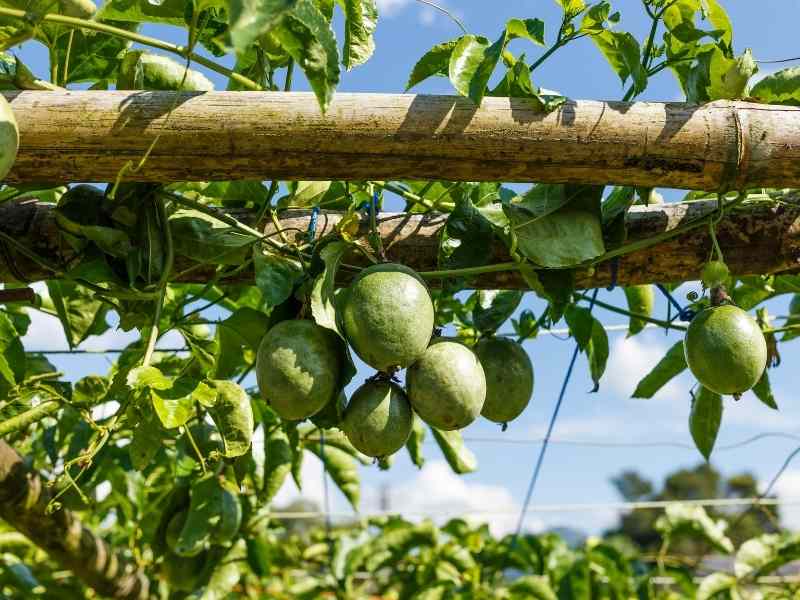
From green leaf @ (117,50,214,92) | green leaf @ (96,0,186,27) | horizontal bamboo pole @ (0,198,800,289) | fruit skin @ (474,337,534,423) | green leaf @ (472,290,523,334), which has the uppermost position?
green leaf @ (96,0,186,27)

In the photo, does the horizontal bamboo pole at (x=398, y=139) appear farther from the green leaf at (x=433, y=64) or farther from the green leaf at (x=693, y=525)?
the green leaf at (x=693, y=525)

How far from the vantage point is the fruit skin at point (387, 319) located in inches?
48.3

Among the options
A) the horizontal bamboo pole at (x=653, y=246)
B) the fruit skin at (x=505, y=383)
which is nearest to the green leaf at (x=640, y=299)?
the horizontal bamboo pole at (x=653, y=246)

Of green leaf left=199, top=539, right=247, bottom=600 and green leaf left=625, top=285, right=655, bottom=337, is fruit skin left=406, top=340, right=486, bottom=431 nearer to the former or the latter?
green leaf left=625, top=285, right=655, bottom=337

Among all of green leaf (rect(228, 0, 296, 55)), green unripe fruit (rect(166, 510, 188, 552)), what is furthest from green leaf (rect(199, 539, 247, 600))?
green leaf (rect(228, 0, 296, 55))

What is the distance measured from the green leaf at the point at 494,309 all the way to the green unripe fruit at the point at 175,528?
0.97 meters

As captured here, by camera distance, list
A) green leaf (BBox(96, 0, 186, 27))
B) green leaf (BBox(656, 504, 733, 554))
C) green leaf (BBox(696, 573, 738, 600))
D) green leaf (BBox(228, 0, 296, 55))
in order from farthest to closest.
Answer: green leaf (BBox(656, 504, 733, 554)) → green leaf (BBox(696, 573, 738, 600)) → green leaf (BBox(96, 0, 186, 27)) → green leaf (BBox(228, 0, 296, 55))

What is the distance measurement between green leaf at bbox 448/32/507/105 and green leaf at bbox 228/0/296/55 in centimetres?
47

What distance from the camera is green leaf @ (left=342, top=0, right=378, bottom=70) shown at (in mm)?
1390

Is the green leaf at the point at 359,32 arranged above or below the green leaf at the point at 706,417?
above

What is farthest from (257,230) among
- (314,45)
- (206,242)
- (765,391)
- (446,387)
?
(765,391)

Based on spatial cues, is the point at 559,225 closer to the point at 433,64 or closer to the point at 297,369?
the point at 433,64

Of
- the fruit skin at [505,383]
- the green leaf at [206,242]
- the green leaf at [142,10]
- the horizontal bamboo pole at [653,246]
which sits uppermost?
the green leaf at [142,10]

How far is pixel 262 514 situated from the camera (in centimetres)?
285
